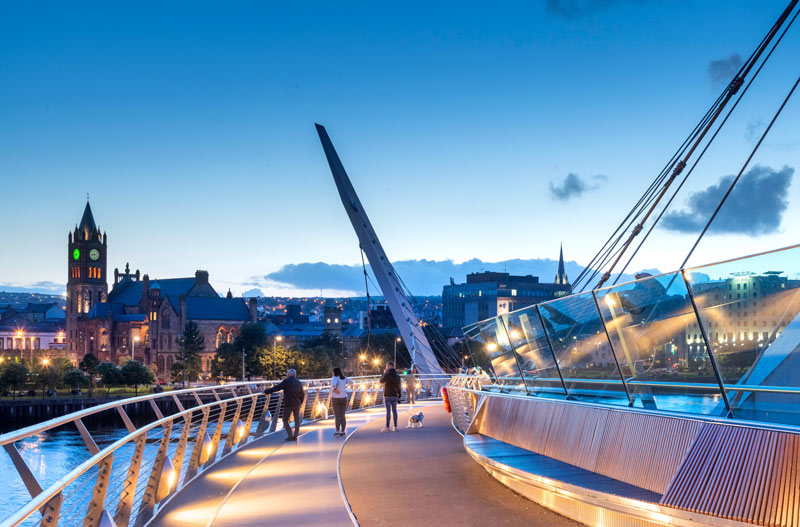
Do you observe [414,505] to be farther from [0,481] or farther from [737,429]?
[0,481]

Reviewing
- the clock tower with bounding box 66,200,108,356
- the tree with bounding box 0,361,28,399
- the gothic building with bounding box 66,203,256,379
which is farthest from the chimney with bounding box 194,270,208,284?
the tree with bounding box 0,361,28,399

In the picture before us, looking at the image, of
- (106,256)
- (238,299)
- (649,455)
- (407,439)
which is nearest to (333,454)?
(407,439)

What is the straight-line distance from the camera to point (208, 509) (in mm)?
9141

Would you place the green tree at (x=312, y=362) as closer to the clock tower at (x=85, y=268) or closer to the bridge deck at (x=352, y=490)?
the clock tower at (x=85, y=268)

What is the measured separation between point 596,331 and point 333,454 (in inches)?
267

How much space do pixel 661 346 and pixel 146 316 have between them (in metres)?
162

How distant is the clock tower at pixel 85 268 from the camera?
7293 inches

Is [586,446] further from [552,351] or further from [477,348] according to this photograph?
[477,348]

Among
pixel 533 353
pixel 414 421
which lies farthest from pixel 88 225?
pixel 533 353

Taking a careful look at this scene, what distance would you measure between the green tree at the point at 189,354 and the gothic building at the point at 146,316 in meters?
3.97

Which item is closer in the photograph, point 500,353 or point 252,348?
point 500,353

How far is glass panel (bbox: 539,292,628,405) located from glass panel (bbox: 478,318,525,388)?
2.41m

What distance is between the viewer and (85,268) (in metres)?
187

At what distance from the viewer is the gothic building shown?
160 metres
